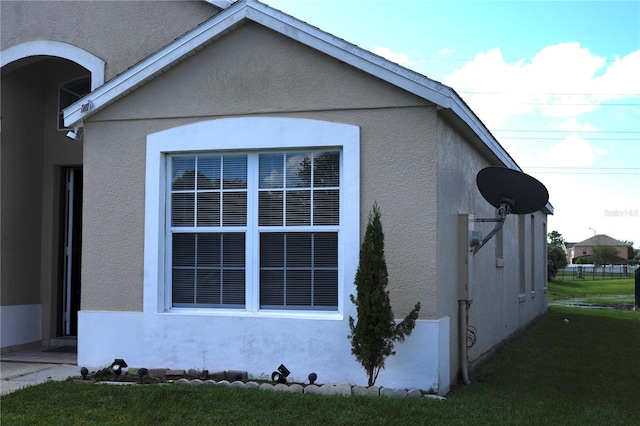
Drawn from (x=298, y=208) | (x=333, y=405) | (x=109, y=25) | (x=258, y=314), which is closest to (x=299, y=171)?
(x=298, y=208)

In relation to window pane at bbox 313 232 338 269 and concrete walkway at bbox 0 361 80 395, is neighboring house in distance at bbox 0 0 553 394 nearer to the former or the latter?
window pane at bbox 313 232 338 269

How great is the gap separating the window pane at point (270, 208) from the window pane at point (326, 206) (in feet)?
1.40

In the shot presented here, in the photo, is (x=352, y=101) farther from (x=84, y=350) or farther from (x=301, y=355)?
(x=84, y=350)

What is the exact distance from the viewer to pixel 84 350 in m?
8.53

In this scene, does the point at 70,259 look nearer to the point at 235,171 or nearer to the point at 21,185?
the point at 21,185

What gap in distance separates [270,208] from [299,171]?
557 mm

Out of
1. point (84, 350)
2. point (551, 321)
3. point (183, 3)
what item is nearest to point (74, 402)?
point (84, 350)

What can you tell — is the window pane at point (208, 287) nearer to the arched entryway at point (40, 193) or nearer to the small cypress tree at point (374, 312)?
the small cypress tree at point (374, 312)

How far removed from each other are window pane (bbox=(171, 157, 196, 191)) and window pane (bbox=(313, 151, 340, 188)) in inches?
61.9

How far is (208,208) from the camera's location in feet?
27.5

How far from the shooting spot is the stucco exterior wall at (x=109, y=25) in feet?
32.2

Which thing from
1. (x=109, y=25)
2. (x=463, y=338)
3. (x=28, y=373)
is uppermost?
(x=109, y=25)

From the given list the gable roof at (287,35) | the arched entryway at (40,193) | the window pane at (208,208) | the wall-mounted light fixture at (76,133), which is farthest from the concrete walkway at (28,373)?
the gable roof at (287,35)

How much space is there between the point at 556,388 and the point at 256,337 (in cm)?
357
